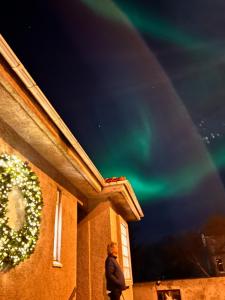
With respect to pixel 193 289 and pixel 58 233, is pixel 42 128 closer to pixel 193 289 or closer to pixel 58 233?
pixel 58 233

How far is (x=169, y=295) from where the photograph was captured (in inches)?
416

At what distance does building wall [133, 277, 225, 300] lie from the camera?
33.3ft

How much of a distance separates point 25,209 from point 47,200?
0.98m

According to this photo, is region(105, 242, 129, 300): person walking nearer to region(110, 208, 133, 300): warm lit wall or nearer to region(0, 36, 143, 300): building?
region(0, 36, 143, 300): building

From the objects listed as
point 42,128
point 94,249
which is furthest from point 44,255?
point 94,249

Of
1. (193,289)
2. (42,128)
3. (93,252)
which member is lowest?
(193,289)

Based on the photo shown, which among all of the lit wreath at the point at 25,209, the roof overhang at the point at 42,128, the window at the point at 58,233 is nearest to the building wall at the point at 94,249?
the roof overhang at the point at 42,128

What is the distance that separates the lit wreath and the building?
0.01 m

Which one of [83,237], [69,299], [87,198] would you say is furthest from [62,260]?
[87,198]

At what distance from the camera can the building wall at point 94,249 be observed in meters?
7.49

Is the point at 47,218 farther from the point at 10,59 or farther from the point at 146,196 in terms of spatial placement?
the point at 146,196

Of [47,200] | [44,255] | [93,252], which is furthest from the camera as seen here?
[93,252]

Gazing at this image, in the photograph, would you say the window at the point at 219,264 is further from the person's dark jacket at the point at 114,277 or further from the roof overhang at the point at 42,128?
the person's dark jacket at the point at 114,277

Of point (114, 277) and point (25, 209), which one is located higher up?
point (25, 209)
